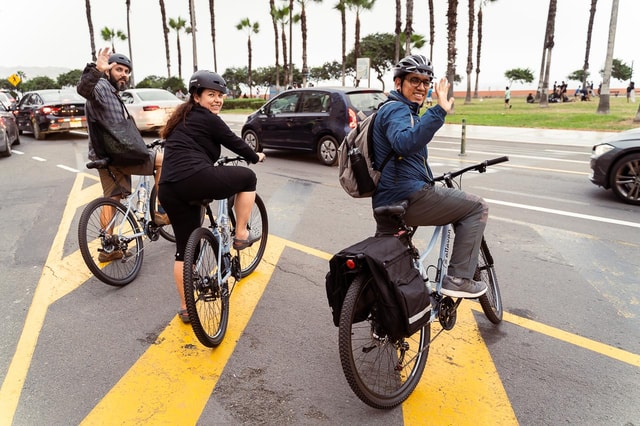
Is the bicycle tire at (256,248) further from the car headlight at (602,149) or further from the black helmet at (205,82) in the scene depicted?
the car headlight at (602,149)

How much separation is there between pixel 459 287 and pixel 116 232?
306cm

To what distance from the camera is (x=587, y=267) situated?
4602 millimetres

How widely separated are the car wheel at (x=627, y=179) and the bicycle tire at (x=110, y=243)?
6.76m

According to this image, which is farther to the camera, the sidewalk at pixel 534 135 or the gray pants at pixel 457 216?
the sidewalk at pixel 534 135

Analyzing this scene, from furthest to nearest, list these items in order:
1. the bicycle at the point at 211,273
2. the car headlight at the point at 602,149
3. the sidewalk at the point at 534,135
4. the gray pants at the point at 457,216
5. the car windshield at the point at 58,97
→ the car windshield at the point at 58,97, the sidewalk at the point at 534,135, the car headlight at the point at 602,149, the bicycle at the point at 211,273, the gray pants at the point at 457,216

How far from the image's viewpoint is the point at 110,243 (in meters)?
4.28

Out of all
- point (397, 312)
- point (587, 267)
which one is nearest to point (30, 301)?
point (397, 312)

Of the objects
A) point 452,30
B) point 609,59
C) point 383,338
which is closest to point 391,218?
point 383,338

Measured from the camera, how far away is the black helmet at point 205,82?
320cm

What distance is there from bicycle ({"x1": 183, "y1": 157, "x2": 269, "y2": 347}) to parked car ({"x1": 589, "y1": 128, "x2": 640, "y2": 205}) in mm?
6100

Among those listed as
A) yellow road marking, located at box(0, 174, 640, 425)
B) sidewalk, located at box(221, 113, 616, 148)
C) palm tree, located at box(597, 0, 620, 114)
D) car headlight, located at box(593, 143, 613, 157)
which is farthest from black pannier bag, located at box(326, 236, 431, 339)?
palm tree, located at box(597, 0, 620, 114)

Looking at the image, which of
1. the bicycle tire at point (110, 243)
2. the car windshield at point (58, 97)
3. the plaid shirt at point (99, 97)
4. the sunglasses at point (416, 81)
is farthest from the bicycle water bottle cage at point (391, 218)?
the car windshield at point (58, 97)

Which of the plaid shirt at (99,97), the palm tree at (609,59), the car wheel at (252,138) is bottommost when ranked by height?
the car wheel at (252,138)

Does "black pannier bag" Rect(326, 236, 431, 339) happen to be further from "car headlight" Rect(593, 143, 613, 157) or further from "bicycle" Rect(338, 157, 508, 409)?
"car headlight" Rect(593, 143, 613, 157)
